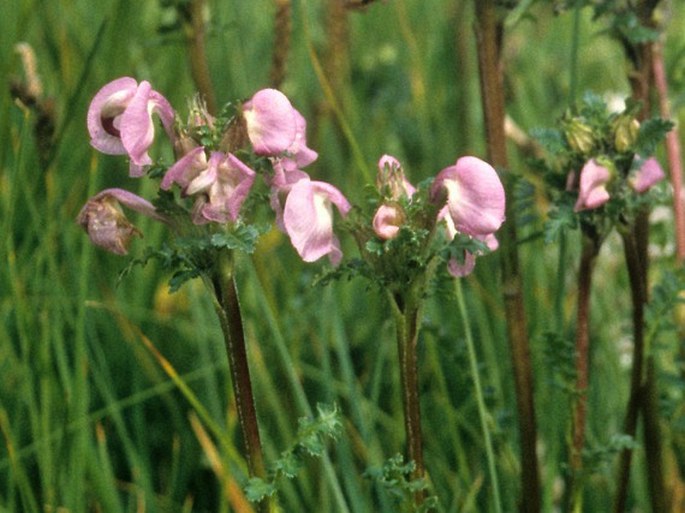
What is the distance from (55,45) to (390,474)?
199cm

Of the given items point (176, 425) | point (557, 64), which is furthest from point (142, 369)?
point (557, 64)

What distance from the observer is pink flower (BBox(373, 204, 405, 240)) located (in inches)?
44.3

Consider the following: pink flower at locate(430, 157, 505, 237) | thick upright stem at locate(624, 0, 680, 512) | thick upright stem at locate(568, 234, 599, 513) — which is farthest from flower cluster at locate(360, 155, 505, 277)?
thick upright stem at locate(624, 0, 680, 512)

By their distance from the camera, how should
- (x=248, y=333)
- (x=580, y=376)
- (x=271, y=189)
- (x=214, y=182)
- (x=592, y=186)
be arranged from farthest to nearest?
1. (x=248, y=333)
2. (x=580, y=376)
3. (x=592, y=186)
4. (x=271, y=189)
5. (x=214, y=182)

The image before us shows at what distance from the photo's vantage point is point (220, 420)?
1828 millimetres

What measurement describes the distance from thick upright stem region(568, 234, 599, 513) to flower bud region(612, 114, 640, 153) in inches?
5.5

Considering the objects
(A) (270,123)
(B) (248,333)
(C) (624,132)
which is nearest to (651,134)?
(C) (624,132)

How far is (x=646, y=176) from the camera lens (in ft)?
4.73

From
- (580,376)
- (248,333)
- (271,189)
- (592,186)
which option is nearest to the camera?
(271,189)

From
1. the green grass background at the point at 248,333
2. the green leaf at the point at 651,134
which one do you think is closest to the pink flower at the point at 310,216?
the green grass background at the point at 248,333

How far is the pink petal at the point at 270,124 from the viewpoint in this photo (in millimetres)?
1082

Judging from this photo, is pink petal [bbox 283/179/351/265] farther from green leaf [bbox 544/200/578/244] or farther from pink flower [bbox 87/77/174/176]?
green leaf [bbox 544/200/578/244]

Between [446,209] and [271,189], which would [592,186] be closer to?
[446,209]

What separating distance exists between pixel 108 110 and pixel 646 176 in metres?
0.67
